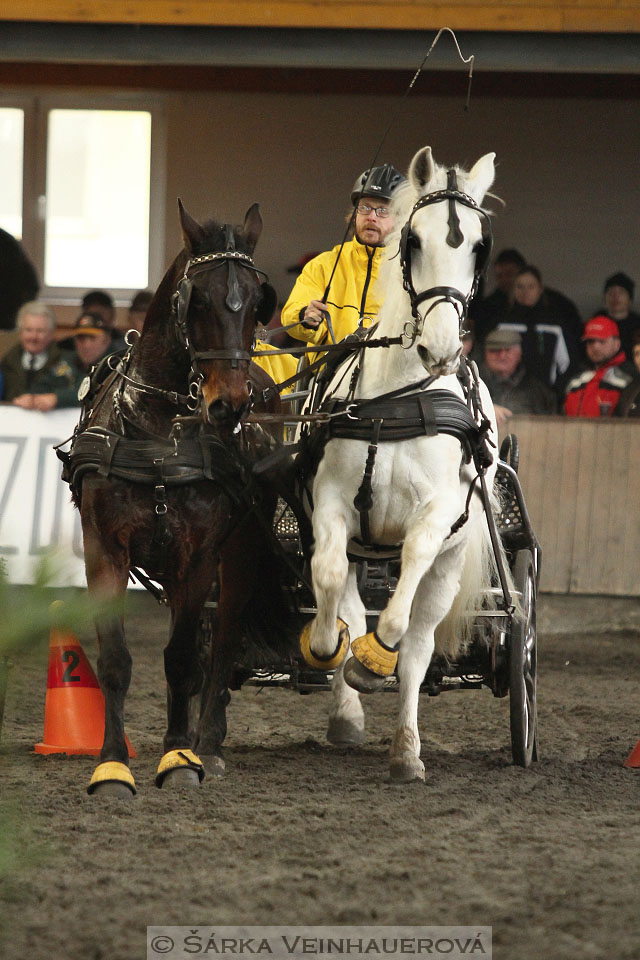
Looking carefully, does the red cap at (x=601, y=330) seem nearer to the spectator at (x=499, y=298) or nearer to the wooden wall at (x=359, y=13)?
the spectator at (x=499, y=298)

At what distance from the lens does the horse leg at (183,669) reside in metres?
4.30

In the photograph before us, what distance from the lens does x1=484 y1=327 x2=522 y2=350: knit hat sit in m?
8.84

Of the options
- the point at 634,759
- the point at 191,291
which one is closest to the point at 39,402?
the point at 191,291

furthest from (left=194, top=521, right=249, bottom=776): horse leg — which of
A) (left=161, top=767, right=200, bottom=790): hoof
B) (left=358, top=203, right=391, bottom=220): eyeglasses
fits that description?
(left=358, top=203, right=391, bottom=220): eyeglasses

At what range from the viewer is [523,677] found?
189 inches

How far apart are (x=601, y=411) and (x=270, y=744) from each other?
4501 millimetres

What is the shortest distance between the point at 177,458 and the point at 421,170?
123 centimetres

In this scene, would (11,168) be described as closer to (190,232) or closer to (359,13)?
(359,13)

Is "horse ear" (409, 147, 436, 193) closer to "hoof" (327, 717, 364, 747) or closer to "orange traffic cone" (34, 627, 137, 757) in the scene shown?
"hoof" (327, 717, 364, 747)

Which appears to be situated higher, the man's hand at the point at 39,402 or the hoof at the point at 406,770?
the man's hand at the point at 39,402

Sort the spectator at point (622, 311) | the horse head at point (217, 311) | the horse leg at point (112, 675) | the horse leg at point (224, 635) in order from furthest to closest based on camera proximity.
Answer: the spectator at point (622, 311)
the horse leg at point (224, 635)
the horse leg at point (112, 675)
the horse head at point (217, 311)

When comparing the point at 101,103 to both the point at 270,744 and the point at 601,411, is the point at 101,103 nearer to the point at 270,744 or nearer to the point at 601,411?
the point at 601,411

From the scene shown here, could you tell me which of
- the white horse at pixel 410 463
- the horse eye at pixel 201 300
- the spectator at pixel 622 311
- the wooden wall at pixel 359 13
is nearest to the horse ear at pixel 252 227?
the horse eye at pixel 201 300

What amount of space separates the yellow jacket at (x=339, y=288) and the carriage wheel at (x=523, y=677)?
49.6 inches
